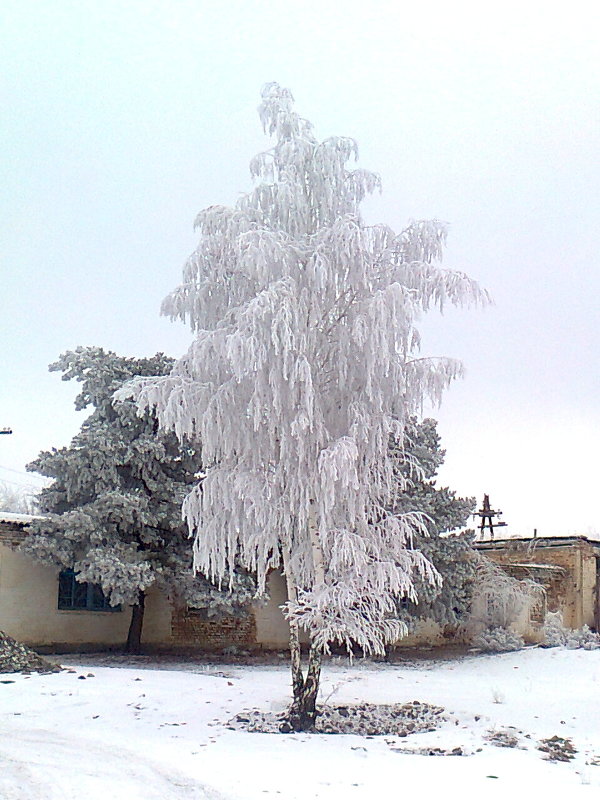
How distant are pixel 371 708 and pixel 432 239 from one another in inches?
250

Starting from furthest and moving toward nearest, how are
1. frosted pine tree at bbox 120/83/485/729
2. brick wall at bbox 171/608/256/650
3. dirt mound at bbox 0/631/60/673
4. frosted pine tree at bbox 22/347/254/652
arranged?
brick wall at bbox 171/608/256/650 < frosted pine tree at bbox 22/347/254/652 < dirt mound at bbox 0/631/60/673 < frosted pine tree at bbox 120/83/485/729

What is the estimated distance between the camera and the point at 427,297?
10.8 m

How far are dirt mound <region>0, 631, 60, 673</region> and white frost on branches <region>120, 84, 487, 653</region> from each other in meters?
4.44

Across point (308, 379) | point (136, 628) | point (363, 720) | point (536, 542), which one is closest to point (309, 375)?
point (308, 379)

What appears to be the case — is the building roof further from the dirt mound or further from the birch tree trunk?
the birch tree trunk

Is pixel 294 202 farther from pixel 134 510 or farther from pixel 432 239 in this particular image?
pixel 134 510

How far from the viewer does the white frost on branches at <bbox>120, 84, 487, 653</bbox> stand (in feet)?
33.7

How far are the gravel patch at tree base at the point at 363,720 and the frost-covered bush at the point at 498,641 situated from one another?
8726mm

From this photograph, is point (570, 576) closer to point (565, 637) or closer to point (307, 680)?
point (565, 637)

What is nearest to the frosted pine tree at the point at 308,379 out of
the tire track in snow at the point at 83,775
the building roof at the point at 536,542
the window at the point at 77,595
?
the tire track in snow at the point at 83,775

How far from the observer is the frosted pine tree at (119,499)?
57.4ft

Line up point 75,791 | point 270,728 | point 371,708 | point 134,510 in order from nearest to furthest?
point 75,791 → point 270,728 → point 371,708 → point 134,510

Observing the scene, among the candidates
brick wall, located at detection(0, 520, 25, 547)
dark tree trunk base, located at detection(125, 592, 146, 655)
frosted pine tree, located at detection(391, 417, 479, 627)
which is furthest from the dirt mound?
frosted pine tree, located at detection(391, 417, 479, 627)

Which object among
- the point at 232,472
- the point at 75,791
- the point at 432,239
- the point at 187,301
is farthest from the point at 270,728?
the point at 432,239
